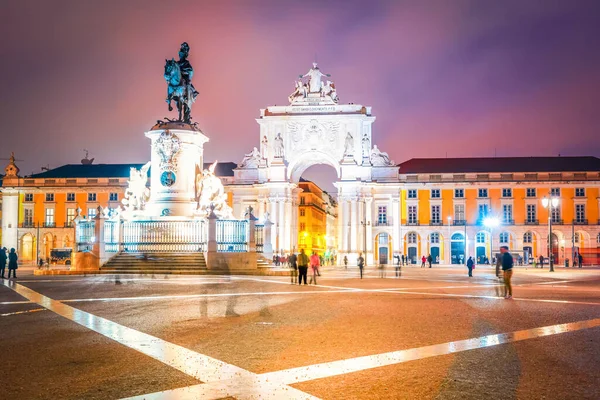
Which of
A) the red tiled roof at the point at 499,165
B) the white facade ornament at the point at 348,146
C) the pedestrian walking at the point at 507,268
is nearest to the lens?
the pedestrian walking at the point at 507,268

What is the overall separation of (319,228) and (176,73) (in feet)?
277

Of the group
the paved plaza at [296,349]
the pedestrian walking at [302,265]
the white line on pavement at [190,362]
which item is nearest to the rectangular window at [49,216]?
the pedestrian walking at [302,265]

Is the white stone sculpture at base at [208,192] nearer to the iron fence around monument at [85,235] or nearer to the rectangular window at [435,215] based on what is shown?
the iron fence around monument at [85,235]

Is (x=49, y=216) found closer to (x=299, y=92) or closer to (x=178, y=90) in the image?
(x=299, y=92)

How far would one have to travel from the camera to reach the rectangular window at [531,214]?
71.2 meters

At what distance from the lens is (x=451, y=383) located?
6336 mm

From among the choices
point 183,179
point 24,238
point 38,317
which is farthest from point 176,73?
point 24,238

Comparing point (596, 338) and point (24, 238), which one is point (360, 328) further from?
point (24, 238)

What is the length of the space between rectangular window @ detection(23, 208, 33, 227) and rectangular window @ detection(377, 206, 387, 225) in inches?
1615

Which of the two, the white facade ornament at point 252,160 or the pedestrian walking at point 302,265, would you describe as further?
the white facade ornament at point 252,160

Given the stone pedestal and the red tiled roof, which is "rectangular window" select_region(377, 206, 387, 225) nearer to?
the red tiled roof

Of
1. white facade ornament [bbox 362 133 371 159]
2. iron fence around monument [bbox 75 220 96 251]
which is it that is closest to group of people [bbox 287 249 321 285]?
iron fence around monument [bbox 75 220 96 251]

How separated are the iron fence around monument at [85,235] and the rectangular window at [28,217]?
52649 mm

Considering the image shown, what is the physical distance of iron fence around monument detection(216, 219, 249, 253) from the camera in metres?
A: 28.0
